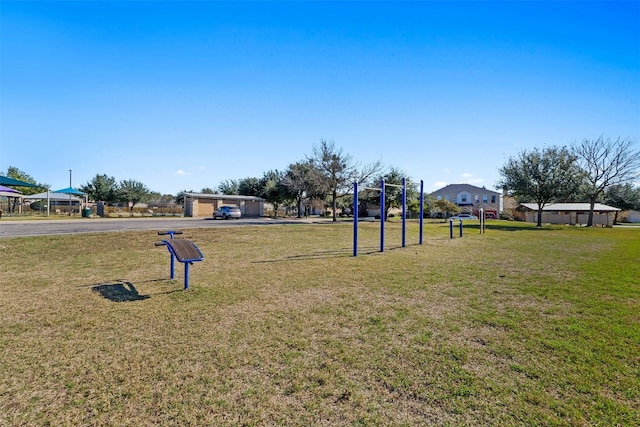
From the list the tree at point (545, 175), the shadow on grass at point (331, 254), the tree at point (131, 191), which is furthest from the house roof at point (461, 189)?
the shadow on grass at point (331, 254)

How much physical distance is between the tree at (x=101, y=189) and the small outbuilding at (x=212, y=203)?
50.1ft

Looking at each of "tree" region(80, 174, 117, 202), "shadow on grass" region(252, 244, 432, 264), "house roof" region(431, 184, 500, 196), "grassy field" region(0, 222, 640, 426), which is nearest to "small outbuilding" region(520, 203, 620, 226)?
"house roof" region(431, 184, 500, 196)

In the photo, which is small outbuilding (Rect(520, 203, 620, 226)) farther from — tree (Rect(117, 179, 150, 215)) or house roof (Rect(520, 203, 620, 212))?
tree (Rect(117, 179, 150, 215))

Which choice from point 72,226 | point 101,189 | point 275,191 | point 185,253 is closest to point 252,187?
point 275,191

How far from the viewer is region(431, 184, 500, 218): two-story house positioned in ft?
187

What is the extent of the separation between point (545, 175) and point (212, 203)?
115 ft

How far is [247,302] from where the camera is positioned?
5402 millimetres

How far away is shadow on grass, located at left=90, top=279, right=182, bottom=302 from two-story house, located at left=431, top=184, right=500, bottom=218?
2225 inches

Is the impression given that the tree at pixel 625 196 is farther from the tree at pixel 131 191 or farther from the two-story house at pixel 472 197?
the tree at pixel 131 191

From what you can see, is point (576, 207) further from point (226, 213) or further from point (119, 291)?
point (119, 291)

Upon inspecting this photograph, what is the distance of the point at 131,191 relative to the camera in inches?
1758

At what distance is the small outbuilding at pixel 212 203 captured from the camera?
37656mm

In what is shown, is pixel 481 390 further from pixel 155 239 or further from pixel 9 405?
pixel 155 239

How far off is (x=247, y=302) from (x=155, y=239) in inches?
339
